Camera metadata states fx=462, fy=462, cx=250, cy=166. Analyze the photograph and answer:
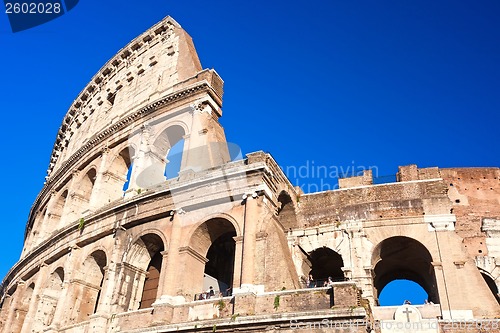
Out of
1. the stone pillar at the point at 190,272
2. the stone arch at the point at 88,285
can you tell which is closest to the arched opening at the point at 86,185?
the stone arch at the point at 88,285

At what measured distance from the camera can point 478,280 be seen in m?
13.6

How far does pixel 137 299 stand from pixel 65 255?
4.52 meters

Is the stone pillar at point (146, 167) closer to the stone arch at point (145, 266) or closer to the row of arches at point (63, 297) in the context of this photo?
the stone arch at point (145, 266)

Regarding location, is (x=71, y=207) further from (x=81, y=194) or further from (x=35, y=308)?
(x=35, y=308)

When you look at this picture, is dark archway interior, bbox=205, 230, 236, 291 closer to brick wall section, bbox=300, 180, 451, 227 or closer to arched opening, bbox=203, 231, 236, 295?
arched opening, bbox=203, 231, 236, 295

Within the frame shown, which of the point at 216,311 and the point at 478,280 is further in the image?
the point at 478,280

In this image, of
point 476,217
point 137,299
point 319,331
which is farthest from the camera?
point 476,217

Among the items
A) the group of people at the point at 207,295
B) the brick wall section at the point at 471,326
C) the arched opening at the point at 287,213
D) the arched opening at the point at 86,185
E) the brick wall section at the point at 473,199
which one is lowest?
the brick wall section at the point at 471,326

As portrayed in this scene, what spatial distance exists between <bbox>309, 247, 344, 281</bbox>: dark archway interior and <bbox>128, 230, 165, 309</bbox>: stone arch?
5344 millimetres

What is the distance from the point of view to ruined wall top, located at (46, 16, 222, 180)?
68.7ft

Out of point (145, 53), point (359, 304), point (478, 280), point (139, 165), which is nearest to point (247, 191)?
point (359, 304)

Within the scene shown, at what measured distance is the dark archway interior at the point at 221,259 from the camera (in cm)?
1647

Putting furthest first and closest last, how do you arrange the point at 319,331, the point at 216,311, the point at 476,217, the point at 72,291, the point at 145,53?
1. the point at 145,53
2. the point at 476,217
3. the point at 72,291
4. the point at 216,311
5. the point at 319,331

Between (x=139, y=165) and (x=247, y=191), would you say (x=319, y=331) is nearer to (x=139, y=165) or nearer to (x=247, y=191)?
(x=247, y=191)
